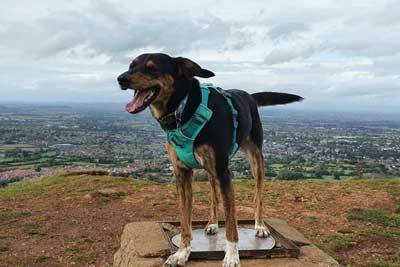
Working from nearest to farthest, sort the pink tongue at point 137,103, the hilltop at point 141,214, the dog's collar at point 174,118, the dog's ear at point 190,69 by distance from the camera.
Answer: the pink tongue at point 137,103 < the dog's ear at point 190,69 < the dog's collar at point 174,118 < the hilltop at point 141,214

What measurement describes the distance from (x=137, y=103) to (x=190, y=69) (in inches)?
27.4

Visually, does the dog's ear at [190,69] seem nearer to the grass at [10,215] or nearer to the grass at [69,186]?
the grass at [10,215]

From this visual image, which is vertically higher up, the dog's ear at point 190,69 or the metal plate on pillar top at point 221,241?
the dog's ear at point 190,69

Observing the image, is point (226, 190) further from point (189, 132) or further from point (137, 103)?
point (137, 103)

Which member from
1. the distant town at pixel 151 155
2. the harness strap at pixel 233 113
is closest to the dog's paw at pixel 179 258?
the harness strap at pixel 233 113

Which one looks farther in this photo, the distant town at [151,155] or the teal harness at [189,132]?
the distant town at [151,155]

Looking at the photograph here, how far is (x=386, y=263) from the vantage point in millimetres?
8430

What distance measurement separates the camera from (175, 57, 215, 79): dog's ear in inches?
189

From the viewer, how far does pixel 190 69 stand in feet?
15.8

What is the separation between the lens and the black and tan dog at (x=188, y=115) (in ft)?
15.0

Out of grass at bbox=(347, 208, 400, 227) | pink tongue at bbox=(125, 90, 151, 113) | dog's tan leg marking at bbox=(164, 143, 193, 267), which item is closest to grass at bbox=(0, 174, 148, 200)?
grass at bbox=(347, 208, 400, 227)

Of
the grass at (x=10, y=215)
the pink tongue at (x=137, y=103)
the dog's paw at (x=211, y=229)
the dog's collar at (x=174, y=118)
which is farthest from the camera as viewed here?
the grass at (x=10, y=215)

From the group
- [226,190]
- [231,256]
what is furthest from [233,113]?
[231,256]

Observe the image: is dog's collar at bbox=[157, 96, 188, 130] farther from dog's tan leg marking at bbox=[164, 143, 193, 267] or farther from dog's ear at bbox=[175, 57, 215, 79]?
dog's tan leg marking at bbox=[164, 143, 193, 267]
